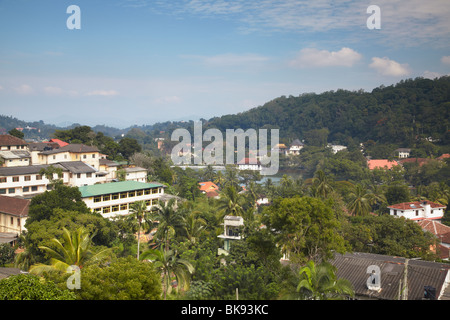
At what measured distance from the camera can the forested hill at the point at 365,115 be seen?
206 ft

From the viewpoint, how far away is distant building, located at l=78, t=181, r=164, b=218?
2003cm

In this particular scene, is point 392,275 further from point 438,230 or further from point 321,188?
point 321,188

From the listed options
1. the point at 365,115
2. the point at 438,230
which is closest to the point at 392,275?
the point at 438,230

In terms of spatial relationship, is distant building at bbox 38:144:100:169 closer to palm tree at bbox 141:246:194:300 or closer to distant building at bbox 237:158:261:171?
palm tree at bbox 141:246:194:300

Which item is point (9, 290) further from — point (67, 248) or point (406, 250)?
point (406, 250)

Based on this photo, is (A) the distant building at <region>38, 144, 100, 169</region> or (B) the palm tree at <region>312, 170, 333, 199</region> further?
(A) the distant building at <region>38, 144, 100, 169</region>

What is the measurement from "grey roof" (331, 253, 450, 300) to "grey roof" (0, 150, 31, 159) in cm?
2218

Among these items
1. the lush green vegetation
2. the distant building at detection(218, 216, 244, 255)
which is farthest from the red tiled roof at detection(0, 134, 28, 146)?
the distant building at detection(218, 216, 244, 255)

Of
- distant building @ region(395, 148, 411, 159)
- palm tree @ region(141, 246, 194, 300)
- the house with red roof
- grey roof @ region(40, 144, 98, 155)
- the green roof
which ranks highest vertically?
grey roof @ region(40, 144, 98, 155)

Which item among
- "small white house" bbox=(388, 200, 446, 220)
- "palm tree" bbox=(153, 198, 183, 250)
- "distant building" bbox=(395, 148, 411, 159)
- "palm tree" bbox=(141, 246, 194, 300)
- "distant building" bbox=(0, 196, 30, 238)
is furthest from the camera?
"distant building" bbox=(395, 148, 411, 159)

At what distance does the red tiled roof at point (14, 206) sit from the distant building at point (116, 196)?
2.55m

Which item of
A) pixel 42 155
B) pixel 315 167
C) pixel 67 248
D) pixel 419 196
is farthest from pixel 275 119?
pixel 67 248

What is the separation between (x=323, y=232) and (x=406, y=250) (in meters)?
6.67

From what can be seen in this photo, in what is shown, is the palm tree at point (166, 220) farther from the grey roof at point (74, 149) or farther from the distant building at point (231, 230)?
the grey roof at point (74, 149)
